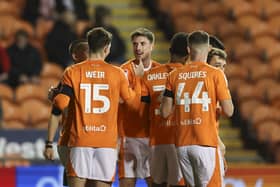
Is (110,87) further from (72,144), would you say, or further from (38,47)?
(38,47)

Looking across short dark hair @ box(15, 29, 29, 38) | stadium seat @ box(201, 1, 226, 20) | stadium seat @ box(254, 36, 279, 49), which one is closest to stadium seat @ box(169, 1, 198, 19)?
stadium seat @ box(201, 1, 226, 20)

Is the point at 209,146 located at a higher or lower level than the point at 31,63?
lower

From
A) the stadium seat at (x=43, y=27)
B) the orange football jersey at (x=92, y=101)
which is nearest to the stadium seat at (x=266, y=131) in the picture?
the stadium seat at (x=43, y=27)

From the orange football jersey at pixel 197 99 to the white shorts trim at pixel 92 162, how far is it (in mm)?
707

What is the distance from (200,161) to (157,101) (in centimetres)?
110

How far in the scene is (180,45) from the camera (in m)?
10.8

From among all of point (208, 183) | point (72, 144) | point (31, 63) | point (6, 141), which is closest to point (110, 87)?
point (72, 144)

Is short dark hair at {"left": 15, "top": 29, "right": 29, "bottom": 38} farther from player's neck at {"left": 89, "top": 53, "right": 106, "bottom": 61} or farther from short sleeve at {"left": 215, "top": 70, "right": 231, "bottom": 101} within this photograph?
short sleeve at {"left": 215, "top": 70, "right": 231, "bottom": 101}

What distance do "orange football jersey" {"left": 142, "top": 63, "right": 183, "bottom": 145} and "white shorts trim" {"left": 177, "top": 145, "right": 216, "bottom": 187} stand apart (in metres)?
0.66

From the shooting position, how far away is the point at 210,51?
35.6 feet

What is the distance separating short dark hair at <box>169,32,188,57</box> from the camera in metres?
10.8

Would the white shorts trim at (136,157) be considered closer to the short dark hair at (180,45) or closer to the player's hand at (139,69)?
the player's hand at (139,69)

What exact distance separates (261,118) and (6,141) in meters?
4.38

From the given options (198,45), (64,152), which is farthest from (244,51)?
(198,45)
